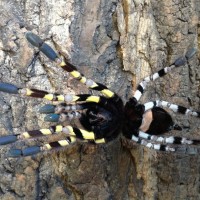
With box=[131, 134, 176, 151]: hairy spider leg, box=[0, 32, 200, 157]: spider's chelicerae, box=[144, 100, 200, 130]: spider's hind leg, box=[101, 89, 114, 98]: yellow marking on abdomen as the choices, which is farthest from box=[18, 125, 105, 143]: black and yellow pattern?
box=[144, 100, 200, 130]: spider's hind leg

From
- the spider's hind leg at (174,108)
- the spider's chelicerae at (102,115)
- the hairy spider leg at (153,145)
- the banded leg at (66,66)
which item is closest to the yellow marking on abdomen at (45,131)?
the spider's chelicerae at (102,115)

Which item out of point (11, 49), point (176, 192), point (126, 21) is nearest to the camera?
point (11, 49)

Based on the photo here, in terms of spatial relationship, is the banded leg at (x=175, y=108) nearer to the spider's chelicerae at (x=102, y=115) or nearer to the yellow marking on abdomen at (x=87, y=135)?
the spider's chelicerae at (x=102, y=115)

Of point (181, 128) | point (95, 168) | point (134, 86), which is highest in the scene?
point (134, 86)

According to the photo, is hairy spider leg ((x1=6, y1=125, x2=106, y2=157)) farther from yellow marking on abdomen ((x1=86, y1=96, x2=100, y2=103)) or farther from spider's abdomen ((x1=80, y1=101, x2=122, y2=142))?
yellow marking on abdomen ((x1=86, y1=96, x2=100, y2=103))

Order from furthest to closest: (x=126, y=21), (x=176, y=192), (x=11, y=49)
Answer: (x=176, y=192) → (x=126, y=21) → (x=11, y=49)

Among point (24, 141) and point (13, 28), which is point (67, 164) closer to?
Result: point (24, 141)

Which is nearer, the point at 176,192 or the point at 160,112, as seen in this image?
the point at 160,112

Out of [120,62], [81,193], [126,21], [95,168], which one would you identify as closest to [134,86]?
[120,62]
